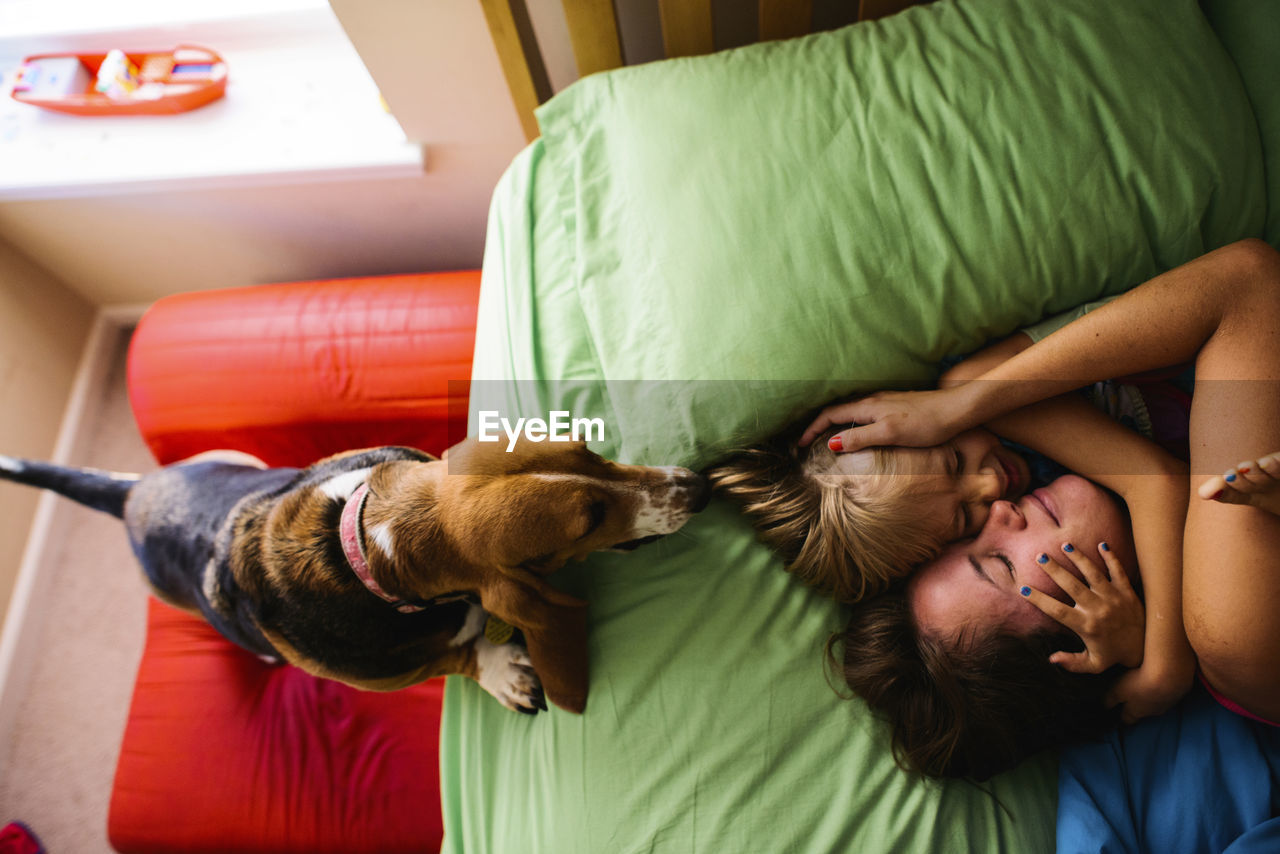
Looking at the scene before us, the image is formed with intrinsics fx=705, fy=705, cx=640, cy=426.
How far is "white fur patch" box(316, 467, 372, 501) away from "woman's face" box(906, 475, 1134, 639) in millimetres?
1178

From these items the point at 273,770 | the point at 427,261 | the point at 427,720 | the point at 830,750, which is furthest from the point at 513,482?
the point at 427,261

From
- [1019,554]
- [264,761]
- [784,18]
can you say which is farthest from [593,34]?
[264,761]

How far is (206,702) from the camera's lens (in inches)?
74.6

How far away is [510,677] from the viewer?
1511 mm

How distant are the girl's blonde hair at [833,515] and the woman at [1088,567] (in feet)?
0.20

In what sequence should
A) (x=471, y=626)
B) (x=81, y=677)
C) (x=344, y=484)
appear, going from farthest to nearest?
(x=81, y=677) < (x=471, y=626) < (x=344, y=484)

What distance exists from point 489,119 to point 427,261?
2.41ft

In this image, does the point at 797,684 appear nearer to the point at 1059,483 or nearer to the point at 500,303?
the point at 1059,483

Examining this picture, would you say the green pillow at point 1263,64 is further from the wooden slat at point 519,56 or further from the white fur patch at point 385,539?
the white fur patch at point 385,539

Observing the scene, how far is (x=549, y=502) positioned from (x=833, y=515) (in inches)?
21.4

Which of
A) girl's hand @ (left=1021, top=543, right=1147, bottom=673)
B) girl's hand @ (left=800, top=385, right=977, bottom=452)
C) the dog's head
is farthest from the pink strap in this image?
the dog's head

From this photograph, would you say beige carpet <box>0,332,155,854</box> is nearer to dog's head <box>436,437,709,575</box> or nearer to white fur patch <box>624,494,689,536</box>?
dog's head <box>436,437,709,575</box>

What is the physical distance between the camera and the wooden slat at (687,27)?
161cm

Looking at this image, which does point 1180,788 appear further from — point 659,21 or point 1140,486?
point 659,21
